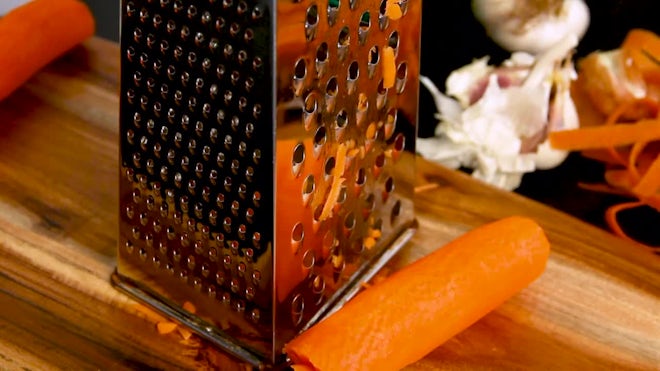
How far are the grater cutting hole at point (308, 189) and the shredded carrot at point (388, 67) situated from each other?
0.12 m

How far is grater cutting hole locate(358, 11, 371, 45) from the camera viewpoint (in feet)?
2.74

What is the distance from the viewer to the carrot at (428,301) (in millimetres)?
855

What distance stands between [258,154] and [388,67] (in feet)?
0.55

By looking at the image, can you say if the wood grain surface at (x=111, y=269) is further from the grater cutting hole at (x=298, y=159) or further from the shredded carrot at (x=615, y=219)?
the grater cutting hole at (x=298, y=159)

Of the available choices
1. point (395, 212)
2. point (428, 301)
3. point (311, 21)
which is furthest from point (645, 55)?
point (311, 21)

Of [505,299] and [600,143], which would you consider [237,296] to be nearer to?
[505,299]

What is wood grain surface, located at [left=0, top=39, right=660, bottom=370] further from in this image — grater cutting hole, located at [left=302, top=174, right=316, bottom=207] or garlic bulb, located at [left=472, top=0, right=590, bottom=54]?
garlic bulb, located at [left=472, top=0, right=590, bottom=54]

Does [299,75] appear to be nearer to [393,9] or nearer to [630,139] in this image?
[393,9]

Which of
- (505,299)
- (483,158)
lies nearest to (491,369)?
(505,299)

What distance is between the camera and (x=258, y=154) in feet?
2.61

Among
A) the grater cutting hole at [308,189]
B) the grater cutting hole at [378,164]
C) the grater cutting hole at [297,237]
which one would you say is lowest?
the grater cutting hole at [297,237]

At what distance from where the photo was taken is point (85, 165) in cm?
111

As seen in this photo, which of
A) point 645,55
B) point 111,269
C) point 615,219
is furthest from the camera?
point 645,55

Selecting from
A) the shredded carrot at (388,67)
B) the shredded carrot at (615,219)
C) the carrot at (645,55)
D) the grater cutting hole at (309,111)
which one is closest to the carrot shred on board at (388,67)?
the shredded carrot at (388,67)
